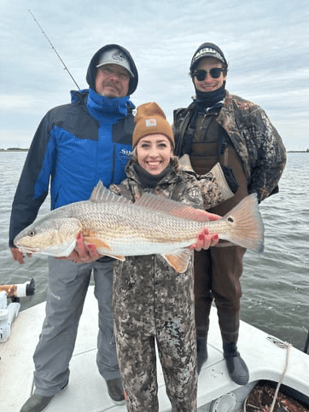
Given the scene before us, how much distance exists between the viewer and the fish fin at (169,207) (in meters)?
2.72

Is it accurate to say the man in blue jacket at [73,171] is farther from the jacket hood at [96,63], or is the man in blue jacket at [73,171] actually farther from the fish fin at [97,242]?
the fish fin at [97,242]

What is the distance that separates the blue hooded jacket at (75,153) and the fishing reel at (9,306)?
183 cm

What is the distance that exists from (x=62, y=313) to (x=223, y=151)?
245cm

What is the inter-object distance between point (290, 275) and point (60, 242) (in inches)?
334

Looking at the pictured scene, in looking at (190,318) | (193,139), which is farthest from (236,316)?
(193,139)

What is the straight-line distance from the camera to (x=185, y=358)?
2758mm

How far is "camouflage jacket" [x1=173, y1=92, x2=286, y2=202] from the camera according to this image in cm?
352

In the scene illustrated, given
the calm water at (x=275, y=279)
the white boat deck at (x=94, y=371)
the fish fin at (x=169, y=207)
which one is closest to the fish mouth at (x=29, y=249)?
the fish fin at (x=169, y=207)

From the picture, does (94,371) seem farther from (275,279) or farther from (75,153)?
(275,279)

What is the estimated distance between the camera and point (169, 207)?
2.75m

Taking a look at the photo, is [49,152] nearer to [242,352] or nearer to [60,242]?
[60,242]

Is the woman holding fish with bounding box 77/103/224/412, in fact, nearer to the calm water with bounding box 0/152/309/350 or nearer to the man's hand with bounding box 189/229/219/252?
the man's hand with bounding box 189/229/219/252

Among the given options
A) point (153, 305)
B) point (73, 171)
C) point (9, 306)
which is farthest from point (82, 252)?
point (9, 306)

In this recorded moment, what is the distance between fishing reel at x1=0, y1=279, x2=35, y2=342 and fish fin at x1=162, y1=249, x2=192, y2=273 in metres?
2.94
